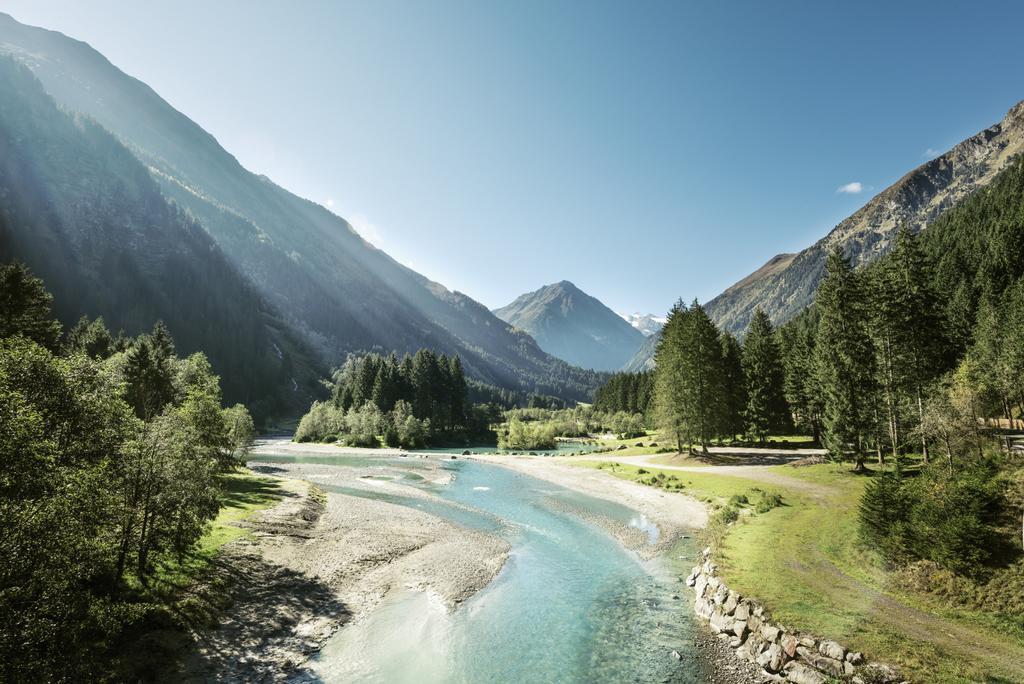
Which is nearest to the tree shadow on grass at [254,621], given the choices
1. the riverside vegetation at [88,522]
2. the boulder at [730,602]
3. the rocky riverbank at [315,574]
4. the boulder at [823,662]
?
the rocky riverbank at [315,574]

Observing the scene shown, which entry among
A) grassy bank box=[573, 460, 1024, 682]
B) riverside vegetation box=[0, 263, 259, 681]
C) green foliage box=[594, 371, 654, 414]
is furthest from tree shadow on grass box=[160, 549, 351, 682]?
green foliage box=[594, 371, 654, 414]

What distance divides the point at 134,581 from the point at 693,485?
150 feet

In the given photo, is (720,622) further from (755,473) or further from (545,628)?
(755,473)

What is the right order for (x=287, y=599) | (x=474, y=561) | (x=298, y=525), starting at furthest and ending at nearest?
1. (x=298, y=525)
2. (x=474, y=561)
3. (x=287, y=599)

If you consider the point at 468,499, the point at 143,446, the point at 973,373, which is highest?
the point at 973,373

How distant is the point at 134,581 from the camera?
19.2 m

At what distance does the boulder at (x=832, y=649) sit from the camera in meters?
15.1

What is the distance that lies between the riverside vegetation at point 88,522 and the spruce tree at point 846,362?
169ft

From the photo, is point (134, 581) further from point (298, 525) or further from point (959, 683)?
point (959, 683)

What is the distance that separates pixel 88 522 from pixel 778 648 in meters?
23.3

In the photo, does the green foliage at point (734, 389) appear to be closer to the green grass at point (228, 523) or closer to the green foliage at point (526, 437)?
the green foliage at point (526, 437)

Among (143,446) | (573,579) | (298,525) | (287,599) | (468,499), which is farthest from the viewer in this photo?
(468,499)

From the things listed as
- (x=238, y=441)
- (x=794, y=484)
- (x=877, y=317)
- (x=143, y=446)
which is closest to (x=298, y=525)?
(x=143, y=446)

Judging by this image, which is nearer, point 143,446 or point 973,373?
point 143,446
